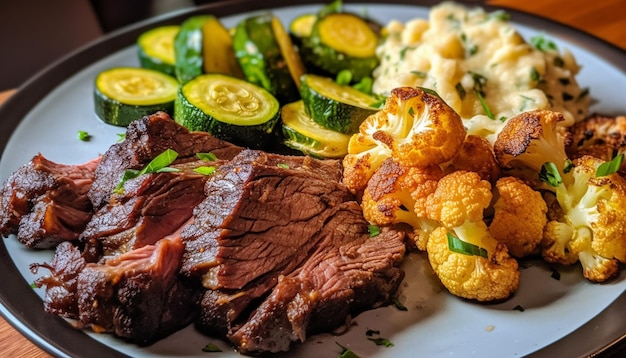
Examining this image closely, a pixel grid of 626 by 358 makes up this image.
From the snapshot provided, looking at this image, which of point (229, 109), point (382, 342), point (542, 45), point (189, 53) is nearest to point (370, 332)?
point (382, 342)

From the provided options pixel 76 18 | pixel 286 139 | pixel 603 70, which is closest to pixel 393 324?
pixel 286 139

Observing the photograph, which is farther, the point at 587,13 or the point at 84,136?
the point at 587,13

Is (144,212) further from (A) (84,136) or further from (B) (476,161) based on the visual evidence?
(B) (476,161)

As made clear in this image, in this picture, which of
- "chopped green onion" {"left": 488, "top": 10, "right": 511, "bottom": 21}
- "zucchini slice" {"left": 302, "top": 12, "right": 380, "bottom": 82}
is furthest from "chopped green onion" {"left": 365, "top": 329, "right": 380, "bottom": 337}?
"chopped green onion" {"left": 488, "top": 10, "right": 511, "bottom": 21}

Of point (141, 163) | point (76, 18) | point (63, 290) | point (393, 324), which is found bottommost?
point (76, 18)

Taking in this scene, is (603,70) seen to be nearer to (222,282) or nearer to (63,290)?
(222,282)

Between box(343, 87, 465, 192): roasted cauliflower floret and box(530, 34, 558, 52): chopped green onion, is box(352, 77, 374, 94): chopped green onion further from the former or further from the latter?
box(530, 34, 558, 52): chopped green onion

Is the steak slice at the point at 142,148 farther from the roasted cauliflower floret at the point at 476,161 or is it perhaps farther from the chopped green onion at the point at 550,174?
the chopped green onion at the point at 550,174
